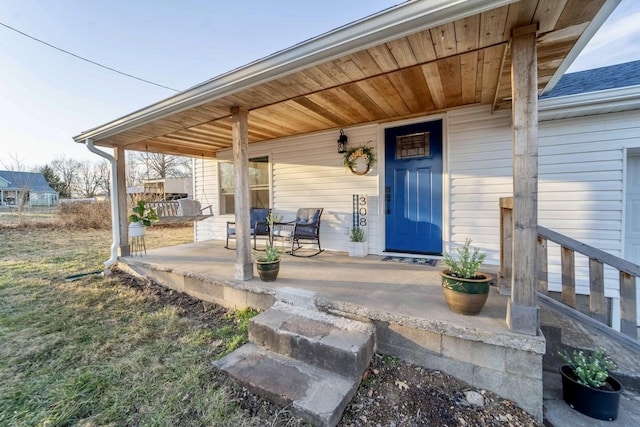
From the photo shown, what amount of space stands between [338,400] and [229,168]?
209 inches

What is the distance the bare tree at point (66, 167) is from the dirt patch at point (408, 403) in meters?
32.4

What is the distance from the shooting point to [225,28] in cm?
662

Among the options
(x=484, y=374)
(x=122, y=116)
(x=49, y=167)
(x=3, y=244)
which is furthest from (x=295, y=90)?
(x=49, y=167)

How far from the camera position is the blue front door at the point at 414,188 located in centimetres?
372

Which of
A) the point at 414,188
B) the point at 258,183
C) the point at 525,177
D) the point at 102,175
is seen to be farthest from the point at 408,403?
the point at 102,175

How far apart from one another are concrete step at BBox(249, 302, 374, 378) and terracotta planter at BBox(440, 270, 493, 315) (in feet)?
2.08

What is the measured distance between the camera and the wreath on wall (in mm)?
4039

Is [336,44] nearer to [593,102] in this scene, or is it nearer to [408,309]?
[408,309]

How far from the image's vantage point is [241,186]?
289 cm

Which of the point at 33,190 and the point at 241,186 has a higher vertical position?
the point at 33,190

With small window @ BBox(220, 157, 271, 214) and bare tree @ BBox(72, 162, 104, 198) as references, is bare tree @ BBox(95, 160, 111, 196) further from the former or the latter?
small window @ BBox(220, 157, 271, 214)

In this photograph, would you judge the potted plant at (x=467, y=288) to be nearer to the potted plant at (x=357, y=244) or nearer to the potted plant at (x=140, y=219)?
the potted plant at (x=357, y=244)

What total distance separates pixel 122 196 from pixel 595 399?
5.75m

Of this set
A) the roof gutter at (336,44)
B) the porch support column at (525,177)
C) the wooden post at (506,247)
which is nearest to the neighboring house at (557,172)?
the wooden post at (506,247)
